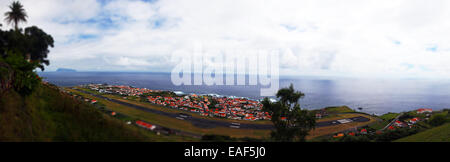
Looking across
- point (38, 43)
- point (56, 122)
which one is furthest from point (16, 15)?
point (56, 122)

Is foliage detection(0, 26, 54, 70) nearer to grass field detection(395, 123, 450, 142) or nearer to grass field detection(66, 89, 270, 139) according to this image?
grass field detection(66, 89, 270, 139)

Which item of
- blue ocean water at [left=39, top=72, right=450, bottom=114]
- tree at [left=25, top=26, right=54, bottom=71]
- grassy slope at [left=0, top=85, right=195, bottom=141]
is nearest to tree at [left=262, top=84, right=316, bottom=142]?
grassy slope at [left=0, top=85, right=195, bottom=141]

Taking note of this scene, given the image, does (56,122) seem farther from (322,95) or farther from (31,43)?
(322,95)

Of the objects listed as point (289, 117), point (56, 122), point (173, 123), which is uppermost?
point (56, 122)

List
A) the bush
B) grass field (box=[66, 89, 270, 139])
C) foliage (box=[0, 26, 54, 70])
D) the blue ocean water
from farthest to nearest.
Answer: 1. the blue ocean water
2. the bush
3. foliage (box=[0, 26, 54, 70])
4. grass field (box=[66, 89, 270, 139])
